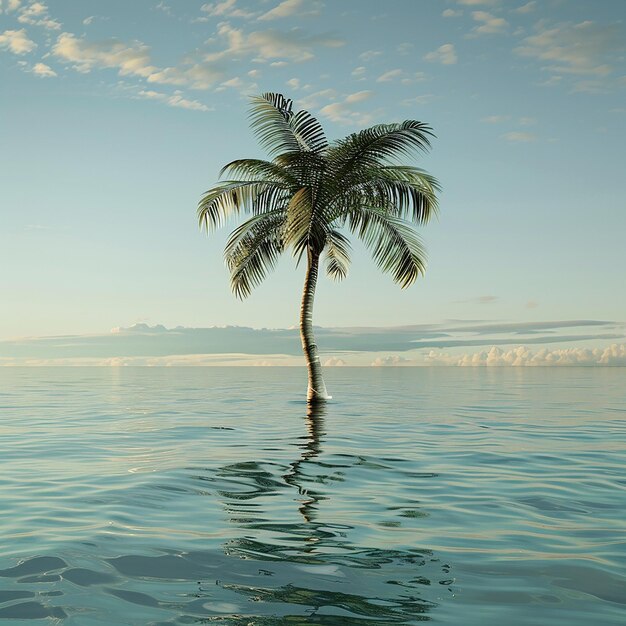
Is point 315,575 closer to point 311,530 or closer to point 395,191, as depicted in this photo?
point 311,530

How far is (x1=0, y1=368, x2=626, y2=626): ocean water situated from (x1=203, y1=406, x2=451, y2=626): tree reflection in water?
0.07 ft

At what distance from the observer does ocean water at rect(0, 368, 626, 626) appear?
18.0 ft

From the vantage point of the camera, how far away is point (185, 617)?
205 inches

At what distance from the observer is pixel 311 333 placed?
96.3ft

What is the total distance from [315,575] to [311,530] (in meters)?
1.72

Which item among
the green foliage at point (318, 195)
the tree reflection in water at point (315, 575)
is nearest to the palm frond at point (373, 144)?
the green foliage at point (318, 195)

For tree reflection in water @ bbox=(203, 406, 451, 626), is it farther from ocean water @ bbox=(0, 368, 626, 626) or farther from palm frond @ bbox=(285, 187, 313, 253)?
palm frond @ bbox=(285, 187, 313, 253)

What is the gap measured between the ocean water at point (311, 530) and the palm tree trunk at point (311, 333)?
446 inches

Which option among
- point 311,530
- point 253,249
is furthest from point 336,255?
point 311,530

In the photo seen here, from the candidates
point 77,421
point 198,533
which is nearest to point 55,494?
point 198,533

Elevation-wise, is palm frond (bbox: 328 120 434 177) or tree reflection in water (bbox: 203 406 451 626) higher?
palm frond (bbox: 328 120 434 177)

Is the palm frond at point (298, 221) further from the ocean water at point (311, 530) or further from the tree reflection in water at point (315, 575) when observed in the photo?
the tree reflection in water at point (315, 575)

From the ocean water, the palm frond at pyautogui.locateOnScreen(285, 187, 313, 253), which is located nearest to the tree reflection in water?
the ocean water

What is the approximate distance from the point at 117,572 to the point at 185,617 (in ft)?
4.63
